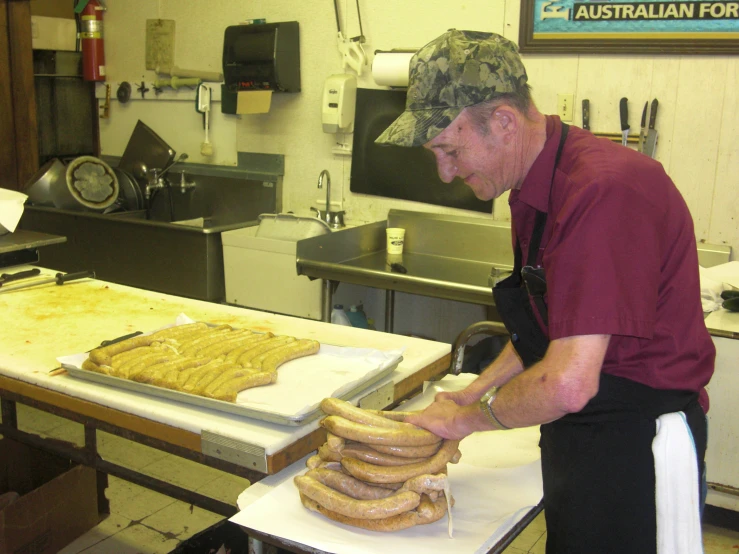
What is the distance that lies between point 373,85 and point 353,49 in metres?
0.25

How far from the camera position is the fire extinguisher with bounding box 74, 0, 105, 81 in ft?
18.5

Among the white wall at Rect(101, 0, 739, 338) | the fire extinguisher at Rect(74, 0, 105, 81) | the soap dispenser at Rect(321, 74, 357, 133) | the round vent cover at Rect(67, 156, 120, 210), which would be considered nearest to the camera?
the white wall at Rect(101, 0, 739, 338)

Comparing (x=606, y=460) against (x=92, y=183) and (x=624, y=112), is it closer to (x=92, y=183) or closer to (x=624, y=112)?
(x=624, y=112)

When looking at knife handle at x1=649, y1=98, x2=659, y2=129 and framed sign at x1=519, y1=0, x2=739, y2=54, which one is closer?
framed sign at x1=519, y1=0, x2=739, y2=54

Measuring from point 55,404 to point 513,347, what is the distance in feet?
4.10

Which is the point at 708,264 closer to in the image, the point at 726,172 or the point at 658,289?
the point at 726,172

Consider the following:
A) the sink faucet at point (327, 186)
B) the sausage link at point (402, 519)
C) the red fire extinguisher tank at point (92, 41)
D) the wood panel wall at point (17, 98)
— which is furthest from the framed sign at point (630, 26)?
the wood panel wall at point (17, 98)

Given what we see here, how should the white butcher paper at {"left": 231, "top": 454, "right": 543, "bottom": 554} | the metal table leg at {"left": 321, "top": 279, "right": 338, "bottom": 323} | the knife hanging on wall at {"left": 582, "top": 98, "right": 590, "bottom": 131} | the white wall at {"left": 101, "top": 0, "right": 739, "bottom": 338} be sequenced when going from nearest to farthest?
the white butcher paper at {"left": 231, "top": 454, "right": 543, "bottom": 554} < the white wall at {"left": 101, "top": 0, "right": 739, "bottom": 338} < the knife hanging on wall at {"left": 582, "top": 98, "right": 590, "bottom": 131} < the metal table leg at {"left": 321, "top": 279, "right": 338, "bottom": 323}

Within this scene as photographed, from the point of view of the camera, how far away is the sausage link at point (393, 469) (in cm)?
155

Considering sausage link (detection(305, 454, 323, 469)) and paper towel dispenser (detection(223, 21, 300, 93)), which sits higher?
paper towel dispenser (detection(223, 21, 300, 93))

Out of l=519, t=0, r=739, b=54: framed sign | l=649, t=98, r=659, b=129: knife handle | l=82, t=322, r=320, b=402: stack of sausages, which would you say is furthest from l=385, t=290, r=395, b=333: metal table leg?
l=82, t=322, r=320, b=402: stack of sausages

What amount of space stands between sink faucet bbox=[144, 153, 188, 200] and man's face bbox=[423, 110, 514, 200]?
380 cm

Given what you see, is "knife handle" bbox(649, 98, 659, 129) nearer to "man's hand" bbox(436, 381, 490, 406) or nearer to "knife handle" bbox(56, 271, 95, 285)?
"man's hand" bbox(436, 381, 490, 406)

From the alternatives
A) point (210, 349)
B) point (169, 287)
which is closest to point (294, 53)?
point (169, 287)
